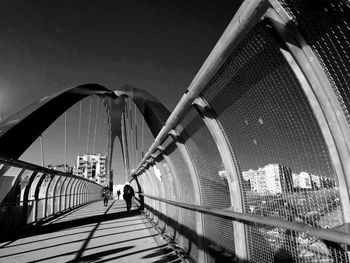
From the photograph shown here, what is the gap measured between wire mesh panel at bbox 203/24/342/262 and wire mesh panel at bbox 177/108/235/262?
55 cm

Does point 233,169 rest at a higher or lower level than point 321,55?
lower

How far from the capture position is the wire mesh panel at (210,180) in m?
3.00

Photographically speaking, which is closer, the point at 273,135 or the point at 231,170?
the point at 273,135

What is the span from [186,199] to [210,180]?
1.47 m

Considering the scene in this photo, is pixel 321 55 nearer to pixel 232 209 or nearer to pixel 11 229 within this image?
pixel 232 209

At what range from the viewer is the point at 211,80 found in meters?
2.34

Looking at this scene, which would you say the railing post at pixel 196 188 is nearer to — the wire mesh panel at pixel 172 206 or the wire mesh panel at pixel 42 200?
the wire mesh panel at pixel 172 206

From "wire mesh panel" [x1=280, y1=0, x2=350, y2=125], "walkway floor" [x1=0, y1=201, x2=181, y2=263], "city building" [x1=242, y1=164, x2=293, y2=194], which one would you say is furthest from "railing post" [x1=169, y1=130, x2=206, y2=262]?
"wire mesh panel" [x1=280, y1=0, x2=350, y2=125]

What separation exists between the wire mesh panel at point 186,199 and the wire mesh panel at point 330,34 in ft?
9.88

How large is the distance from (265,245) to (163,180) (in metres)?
4.96

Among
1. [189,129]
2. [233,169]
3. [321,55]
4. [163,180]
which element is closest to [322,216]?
[321,55]

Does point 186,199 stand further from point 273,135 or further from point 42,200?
point 42,200

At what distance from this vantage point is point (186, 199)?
484cm

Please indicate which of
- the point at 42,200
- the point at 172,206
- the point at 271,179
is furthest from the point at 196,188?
the point at 42,200
